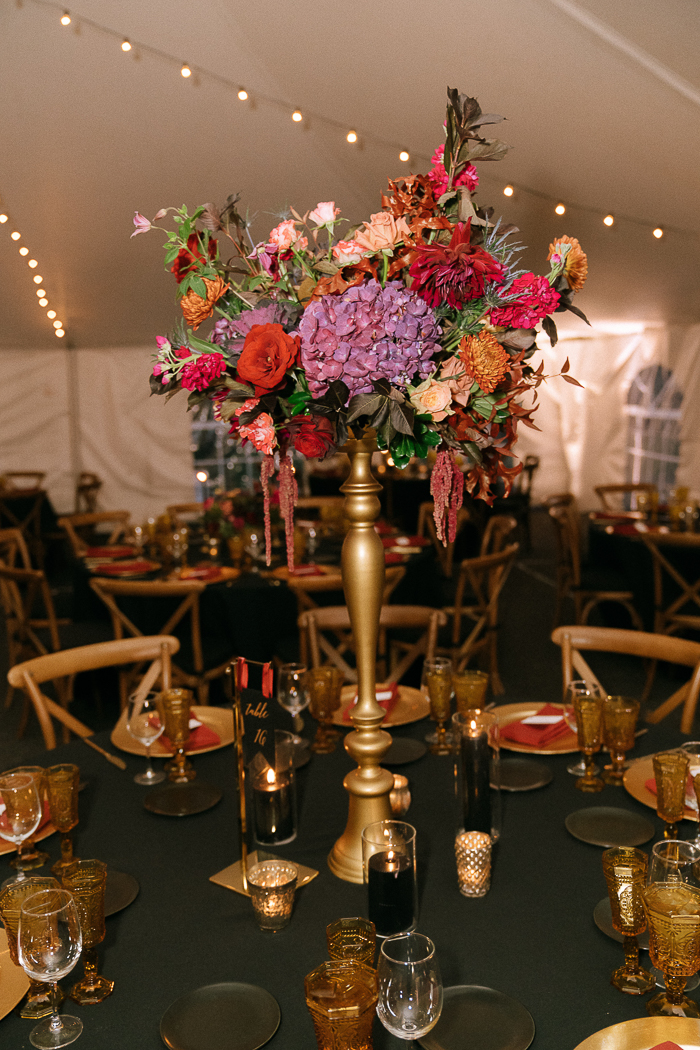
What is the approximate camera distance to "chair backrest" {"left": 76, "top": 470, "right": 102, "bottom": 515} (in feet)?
31.0

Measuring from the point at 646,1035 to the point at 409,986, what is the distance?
31 cm

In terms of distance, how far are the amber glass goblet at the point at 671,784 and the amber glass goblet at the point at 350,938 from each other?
0.67 meters

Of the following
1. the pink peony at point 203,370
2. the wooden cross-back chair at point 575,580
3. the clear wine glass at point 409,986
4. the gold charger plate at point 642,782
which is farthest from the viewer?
the wooden cross-back chair at point 575,580

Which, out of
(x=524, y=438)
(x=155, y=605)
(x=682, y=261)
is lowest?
(x=155, y=605)

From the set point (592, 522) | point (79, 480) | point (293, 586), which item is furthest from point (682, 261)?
point (79, 480)

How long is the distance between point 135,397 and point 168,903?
29.8ft

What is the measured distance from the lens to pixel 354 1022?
970mm

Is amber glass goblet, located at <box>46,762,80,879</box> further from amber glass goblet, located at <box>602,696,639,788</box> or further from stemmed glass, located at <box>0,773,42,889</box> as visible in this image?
A: amber glass goblet, located at <box>602,696,639,788</box>

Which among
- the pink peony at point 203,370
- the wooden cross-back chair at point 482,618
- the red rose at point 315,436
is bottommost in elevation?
the wooden cross-back chair at point 482,618

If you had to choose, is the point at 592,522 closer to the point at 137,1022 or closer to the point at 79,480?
the point at 137,1022

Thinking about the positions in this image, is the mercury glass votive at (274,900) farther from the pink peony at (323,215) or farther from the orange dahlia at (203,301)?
the pink peony at (323,215)

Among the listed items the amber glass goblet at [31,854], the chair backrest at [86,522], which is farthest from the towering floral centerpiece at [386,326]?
the chair backrest at [86,522]

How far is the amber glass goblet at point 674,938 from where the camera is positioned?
1.04m

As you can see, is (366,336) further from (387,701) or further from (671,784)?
(387,701)
